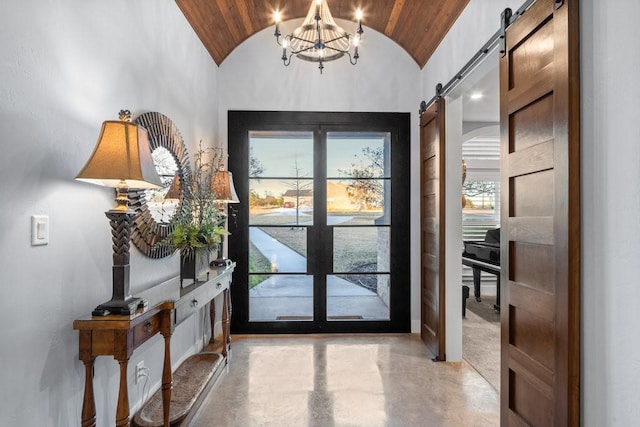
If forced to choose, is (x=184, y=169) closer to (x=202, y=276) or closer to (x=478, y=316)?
(x=202, y=276)

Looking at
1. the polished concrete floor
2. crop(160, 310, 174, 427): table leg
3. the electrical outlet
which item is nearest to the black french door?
the polished concrete floor

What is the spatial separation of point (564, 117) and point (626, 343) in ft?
2.98

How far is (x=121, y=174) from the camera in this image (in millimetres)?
1604

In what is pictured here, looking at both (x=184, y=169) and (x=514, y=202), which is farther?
(x=184, y=169)

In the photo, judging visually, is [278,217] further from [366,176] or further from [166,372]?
[166,372]

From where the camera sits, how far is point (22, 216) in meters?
1.43

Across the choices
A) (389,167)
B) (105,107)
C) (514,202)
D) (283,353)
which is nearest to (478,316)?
(389,167)

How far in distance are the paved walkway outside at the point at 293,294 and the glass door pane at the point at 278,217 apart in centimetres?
1

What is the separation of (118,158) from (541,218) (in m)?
1.94

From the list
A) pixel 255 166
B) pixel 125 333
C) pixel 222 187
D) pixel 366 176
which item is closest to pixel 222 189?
pixel 222 187

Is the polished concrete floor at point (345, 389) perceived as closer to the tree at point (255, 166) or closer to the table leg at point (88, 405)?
the table leg at point (88, 405)

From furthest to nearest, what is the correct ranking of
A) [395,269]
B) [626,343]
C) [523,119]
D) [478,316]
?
[478,316]
[395,269]
[523,119]
[626,343]

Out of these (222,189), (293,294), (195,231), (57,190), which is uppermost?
(222,189)

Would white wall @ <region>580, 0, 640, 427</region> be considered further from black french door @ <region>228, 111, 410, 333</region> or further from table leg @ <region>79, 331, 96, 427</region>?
black french door @ <region>228, 111, 410, 333</region>
